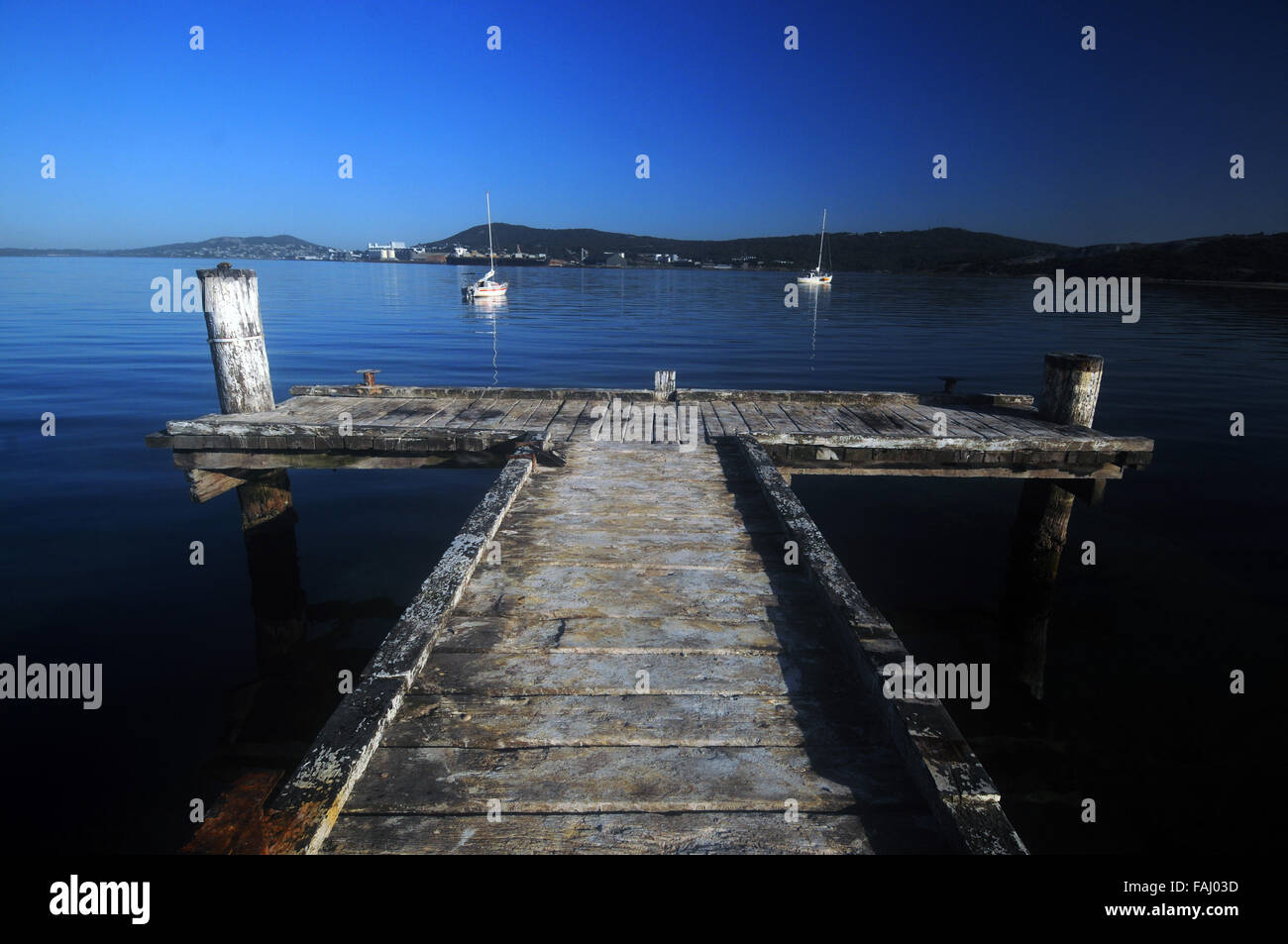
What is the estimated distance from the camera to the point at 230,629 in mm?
10234

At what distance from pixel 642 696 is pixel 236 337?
814 centimetres

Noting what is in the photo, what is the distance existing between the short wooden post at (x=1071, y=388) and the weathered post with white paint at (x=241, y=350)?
1085cm

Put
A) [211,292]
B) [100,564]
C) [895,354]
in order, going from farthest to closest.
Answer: [895,354], [100,564], [211,292]

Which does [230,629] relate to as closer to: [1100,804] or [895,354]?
[1100,804]

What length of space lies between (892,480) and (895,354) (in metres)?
21.9

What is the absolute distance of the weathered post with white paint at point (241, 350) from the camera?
336 inches

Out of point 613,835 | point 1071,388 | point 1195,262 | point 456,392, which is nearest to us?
point 613,835

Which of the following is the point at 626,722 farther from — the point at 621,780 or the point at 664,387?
the point at 664,387

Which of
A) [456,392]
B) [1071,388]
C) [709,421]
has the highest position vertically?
[456,392]

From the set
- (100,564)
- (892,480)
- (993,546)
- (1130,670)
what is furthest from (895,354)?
(100,564)

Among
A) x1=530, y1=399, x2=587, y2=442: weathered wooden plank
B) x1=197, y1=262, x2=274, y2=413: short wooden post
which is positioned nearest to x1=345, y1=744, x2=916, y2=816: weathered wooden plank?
x1=530, y1=399, x2=587, y2=442: weathered wooden plank

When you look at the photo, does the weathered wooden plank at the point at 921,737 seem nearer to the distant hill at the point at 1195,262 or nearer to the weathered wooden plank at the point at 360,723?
the weathered wooden plank at the point at 360,723

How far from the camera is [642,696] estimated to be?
11.1 feet

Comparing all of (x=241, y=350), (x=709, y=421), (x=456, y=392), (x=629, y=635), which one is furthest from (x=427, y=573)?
(x=629, y=635)
